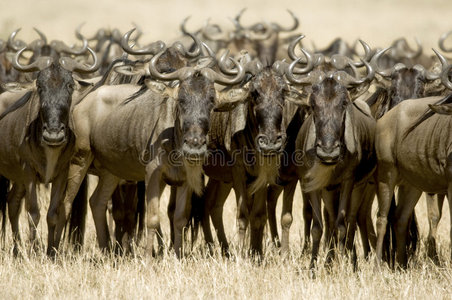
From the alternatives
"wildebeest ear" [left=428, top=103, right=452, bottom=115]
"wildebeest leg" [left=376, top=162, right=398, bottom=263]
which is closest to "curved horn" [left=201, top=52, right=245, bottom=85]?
"wildebeest leg" [left=376, top=162, right=398, bottom=263]

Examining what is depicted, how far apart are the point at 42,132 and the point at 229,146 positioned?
1.75 metres

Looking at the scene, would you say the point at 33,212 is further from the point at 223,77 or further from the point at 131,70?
the point at 223,77

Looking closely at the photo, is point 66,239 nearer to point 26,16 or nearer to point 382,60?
point 382,60

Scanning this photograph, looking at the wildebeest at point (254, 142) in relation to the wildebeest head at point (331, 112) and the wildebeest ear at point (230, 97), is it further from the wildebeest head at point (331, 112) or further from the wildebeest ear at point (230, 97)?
the wildebeest head at point (331, 112)

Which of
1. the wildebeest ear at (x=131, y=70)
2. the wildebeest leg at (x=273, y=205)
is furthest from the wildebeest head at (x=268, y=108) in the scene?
the wildebeest ear at (x=131, y=70)

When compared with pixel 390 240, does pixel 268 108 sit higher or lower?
higher

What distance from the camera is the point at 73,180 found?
9406 mm

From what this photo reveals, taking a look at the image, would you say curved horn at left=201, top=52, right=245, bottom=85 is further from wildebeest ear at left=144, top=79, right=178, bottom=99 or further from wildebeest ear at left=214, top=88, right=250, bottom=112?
wildebeest ear at left=144, top=79, right=178, bottom=99

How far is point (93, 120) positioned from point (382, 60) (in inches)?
476

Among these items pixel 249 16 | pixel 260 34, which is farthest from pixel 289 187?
pixel 249 16

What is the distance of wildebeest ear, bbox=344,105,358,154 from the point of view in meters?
8.52

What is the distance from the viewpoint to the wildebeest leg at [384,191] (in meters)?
8.62

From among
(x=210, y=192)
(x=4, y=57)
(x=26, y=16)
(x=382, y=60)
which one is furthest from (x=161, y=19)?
(x=210, y=192)

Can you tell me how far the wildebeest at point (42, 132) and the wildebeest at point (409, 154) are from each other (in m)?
2.87
